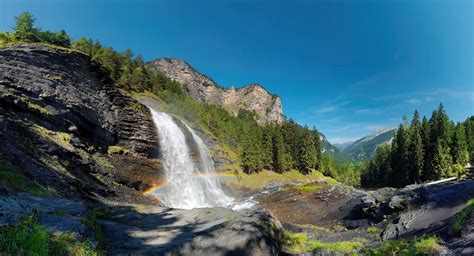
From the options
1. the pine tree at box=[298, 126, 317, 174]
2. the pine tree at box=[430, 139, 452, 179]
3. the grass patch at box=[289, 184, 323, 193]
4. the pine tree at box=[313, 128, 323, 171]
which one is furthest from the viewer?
the pine tree at box=[313, 128, 323, 171]

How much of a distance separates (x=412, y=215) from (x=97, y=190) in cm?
2120

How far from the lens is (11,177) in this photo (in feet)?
34.6

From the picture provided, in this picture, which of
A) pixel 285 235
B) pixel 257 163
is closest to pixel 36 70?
pixel 285 235

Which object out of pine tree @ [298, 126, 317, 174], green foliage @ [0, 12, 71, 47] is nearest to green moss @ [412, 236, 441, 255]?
green foliage @ [0, 12, 71, 47]

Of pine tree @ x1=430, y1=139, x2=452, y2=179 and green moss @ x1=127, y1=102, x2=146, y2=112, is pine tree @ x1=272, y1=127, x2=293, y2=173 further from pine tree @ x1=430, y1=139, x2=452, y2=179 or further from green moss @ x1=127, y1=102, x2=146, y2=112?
green moss @ x1=127, y1=102, x2=146, y2=112

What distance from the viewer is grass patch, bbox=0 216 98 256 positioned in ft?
13.3

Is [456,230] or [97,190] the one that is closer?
[456,230]

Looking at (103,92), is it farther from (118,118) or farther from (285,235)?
(285,235)

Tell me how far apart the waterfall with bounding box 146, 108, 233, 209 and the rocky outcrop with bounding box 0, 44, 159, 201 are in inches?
95.7

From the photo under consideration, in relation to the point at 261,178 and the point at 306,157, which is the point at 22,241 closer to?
the point at 261,178

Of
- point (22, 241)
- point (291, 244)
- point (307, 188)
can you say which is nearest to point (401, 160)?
point (307, 188)

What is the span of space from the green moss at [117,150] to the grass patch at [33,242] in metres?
27.7

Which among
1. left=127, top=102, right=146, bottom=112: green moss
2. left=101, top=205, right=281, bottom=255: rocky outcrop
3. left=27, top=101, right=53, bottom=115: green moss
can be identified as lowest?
left=101, top=205, right=281, bottom=255: rocky outcrop

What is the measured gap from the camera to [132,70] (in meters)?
81.1
